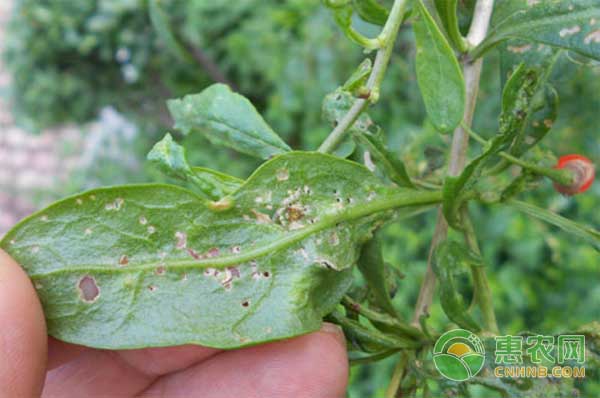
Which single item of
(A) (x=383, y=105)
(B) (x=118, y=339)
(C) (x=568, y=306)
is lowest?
(C) (x=568, y=306)

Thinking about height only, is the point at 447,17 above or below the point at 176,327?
above

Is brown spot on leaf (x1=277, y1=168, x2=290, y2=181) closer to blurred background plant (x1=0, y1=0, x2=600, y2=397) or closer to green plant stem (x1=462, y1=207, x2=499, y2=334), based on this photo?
green plant stem (x1=462, y1=207, x2=499, y2=334)

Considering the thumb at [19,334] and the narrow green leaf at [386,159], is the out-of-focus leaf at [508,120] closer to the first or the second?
the narrow green leaf at [386,159]

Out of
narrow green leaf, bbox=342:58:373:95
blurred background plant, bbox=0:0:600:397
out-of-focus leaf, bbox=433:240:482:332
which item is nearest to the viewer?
narrow green leaf, bbox=342:58:373:95

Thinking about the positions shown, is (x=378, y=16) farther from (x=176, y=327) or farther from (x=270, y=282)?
(x=176, y=327)

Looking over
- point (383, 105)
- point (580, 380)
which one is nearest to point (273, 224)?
point (580, 380)

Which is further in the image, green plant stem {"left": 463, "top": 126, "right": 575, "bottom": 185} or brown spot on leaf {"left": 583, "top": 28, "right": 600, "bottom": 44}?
green plant stem {"left": 463, "top": 126, "right": 575, "bottom": 185}

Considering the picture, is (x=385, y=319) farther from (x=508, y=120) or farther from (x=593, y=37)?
(x=593, y=37)

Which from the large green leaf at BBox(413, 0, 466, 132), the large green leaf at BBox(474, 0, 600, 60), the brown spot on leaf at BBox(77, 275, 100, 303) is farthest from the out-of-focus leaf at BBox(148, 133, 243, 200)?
the large green leaf at BBox(474, 0, 600, 60)
